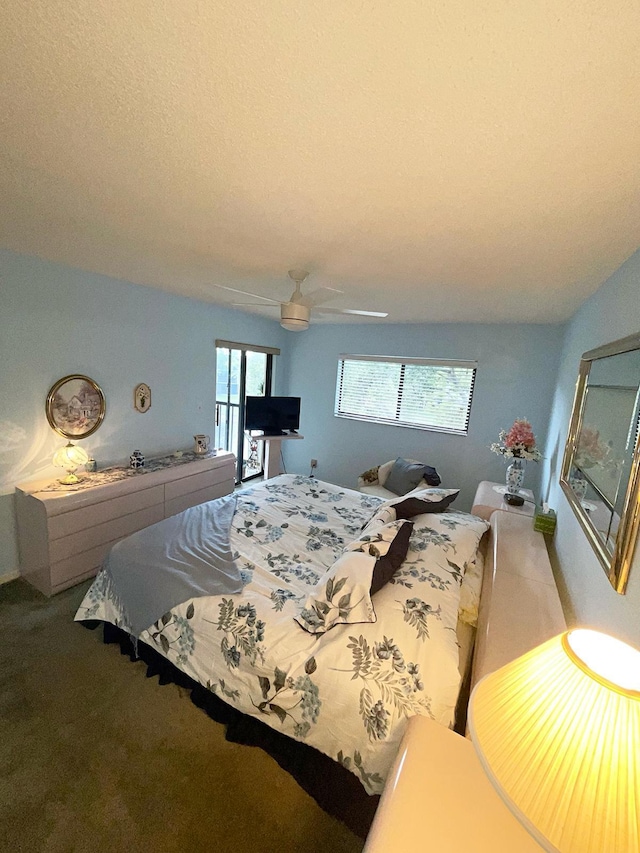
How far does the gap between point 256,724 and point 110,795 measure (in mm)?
619

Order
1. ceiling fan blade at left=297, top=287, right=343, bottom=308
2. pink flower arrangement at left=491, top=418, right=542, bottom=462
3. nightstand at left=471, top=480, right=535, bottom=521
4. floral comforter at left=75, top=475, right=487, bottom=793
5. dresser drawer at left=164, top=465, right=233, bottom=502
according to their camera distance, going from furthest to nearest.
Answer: dresser drawer at left=164, top=465, right=233, bottom=502 → pink flower arrangement at left=491, top=418, right=542, bottom=462 → nightstand at left=471, top=480, right=535, bottom=521 → ceiling fan blade at left=297, top=287, right=343, bottom=308 → floral comforter at left=75, top=475, right=487, bottom=793

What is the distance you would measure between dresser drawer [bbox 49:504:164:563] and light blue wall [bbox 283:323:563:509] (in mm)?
2501

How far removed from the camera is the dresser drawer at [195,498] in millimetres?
3234

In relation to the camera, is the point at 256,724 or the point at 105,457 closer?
the point at 256,724

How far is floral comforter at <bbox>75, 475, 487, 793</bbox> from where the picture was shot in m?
1.25

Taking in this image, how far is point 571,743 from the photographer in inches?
21.2

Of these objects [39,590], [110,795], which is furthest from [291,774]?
[39,590]

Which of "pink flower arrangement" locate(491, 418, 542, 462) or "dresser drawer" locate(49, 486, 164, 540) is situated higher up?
"pink flower arrangement" locate(491, 418, 542, 462)

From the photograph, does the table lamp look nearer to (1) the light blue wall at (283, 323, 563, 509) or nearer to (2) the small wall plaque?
(2) the small wall plaque

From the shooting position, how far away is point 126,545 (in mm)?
2008

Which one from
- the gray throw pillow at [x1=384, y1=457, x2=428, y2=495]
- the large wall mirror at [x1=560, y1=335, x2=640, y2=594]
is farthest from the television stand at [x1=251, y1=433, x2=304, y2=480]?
the large wall mirror at [x1=560, y1=335, x2=640, y2=594]

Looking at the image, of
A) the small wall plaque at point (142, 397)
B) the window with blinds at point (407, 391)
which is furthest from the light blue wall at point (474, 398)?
the small wall plaque at point (142, 397)

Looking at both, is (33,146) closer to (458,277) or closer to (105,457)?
(458,277)

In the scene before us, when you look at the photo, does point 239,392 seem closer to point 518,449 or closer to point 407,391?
point 407,391
